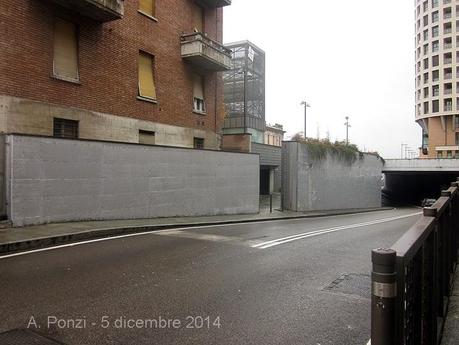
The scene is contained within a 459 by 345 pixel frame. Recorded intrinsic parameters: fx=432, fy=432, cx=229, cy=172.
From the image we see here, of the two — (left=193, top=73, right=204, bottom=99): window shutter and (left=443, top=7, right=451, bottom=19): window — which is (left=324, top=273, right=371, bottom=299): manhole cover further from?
(left=443, top=7, right=451, bottom=19): window

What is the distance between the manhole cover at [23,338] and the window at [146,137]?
47.2ft

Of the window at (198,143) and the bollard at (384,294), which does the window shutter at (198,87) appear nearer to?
the window at (198,143)

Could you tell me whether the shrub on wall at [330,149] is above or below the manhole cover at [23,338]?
above

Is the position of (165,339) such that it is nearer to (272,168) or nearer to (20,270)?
(20,270)

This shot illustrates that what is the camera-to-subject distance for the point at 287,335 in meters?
4.63

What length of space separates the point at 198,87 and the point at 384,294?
21024 millimetres

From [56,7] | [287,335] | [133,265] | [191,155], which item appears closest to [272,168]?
[191,155]

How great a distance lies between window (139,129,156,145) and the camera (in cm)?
1847

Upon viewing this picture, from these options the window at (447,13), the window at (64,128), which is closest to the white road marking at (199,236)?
the window at (64,128)

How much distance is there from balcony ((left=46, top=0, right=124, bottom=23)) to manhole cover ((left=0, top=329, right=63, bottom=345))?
12.5 meters

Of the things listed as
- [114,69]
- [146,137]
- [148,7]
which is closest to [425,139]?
[148,7]

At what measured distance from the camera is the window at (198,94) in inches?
872

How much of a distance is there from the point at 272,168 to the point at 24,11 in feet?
87.6

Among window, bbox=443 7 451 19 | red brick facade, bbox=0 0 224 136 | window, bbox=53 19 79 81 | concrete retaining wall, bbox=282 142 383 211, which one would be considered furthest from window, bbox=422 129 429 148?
window, bbox=53 19 79 81
